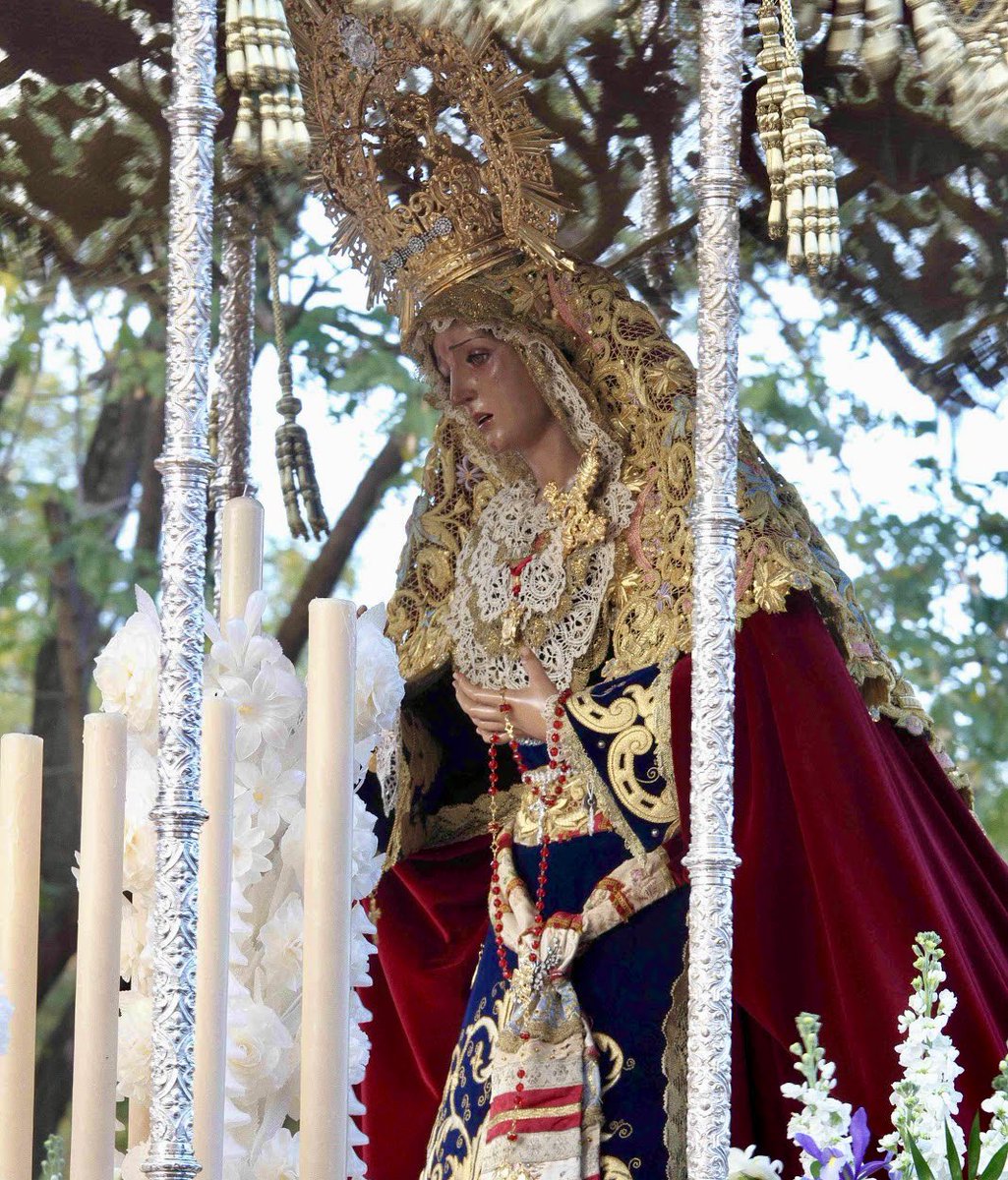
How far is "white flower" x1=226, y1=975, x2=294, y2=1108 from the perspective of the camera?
74.9 inches

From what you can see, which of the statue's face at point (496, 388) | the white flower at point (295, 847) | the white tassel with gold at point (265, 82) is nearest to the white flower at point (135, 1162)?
the white flower at point (295, 847)

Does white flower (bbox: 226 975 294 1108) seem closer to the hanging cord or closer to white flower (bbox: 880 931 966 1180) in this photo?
white flower (bbox: 880 931 966 1180)

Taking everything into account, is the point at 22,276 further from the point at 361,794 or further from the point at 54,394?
the point at 54,394

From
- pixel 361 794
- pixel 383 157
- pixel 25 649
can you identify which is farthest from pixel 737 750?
pixel 25 649

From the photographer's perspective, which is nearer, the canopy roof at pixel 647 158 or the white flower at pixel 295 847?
the white flower at pixel 295 847

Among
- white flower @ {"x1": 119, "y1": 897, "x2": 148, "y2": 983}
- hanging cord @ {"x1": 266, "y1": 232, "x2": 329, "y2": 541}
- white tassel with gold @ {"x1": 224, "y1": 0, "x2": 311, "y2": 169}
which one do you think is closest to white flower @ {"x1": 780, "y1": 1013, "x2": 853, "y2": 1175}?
white flower @ {"x1": 119, "y1": 897, "x2": 148, "y2": 983}

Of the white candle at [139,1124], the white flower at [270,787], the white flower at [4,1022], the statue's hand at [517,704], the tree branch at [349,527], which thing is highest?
the tree branch at [349,527]

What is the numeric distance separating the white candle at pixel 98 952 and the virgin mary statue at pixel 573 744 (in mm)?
1125

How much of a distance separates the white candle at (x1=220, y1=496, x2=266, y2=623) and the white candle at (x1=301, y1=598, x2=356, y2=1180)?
0.27m

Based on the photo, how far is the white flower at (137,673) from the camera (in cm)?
196

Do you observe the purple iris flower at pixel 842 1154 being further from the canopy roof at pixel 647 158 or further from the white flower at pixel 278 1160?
the canopy roof at pixel 647 158

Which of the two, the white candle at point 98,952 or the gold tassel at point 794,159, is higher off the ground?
the gold tassel at point 794,159

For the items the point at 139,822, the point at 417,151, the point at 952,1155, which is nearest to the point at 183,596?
the point at 139,822

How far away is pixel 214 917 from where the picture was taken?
1.83 metres
